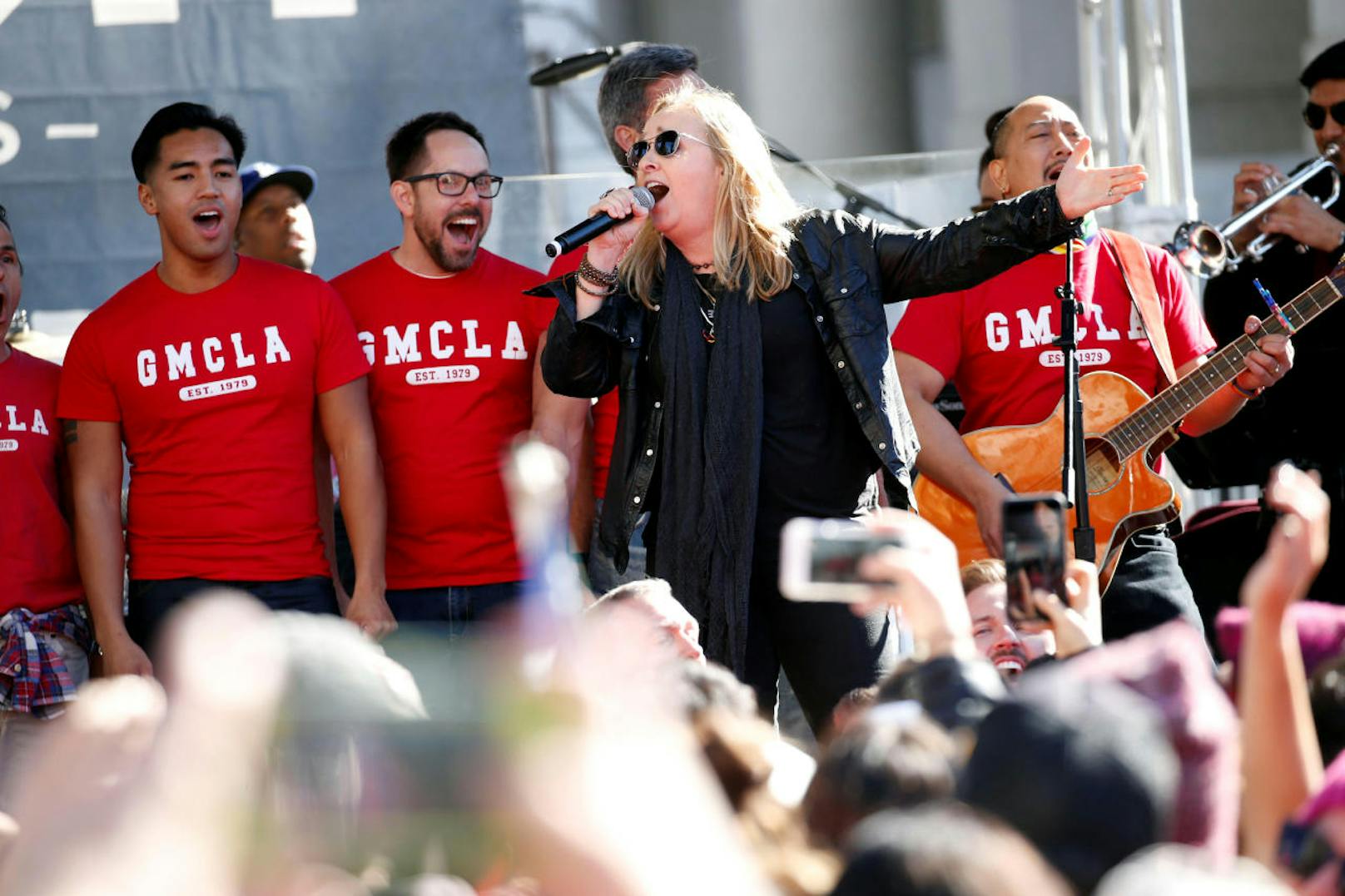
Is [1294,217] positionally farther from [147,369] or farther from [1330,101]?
[147,369]

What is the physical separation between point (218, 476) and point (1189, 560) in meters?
2.91

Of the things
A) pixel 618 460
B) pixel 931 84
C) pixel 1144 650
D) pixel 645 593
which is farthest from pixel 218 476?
pixel 931 84

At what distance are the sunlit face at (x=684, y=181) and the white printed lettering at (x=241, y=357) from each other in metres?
1.12

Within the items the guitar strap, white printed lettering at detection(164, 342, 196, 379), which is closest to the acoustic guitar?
the guitar strap

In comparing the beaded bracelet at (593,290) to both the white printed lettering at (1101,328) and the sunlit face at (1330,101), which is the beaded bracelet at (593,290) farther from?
the sunlit face at (1330,101)

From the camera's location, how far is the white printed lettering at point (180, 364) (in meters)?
4.36

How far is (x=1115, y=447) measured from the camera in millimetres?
4645

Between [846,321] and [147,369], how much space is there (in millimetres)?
1738

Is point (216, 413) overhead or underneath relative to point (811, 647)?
overhead

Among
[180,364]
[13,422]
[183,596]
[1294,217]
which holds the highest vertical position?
[1294,217]

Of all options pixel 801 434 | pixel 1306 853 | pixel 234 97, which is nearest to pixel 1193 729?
pixel 1306 853

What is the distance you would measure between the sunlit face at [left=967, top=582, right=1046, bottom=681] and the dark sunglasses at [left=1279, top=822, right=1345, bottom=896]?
116cm

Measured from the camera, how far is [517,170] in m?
6.03

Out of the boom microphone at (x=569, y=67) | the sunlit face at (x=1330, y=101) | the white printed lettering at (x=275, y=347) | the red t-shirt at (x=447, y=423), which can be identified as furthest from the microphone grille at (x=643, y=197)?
the boom microphone at (x=569, y=67)
